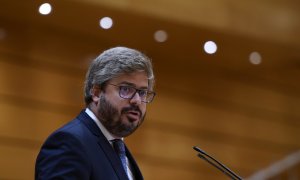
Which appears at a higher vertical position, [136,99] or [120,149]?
[136,99]

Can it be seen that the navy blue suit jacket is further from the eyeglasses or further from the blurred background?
the blurred background

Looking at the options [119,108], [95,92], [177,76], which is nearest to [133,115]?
[119,108]

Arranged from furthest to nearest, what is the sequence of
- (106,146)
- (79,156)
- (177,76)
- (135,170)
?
(177,76) → (135,170) → (106,146) → (79,156)

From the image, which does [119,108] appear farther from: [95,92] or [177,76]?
[177,76]

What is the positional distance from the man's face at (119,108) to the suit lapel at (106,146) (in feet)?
0.11

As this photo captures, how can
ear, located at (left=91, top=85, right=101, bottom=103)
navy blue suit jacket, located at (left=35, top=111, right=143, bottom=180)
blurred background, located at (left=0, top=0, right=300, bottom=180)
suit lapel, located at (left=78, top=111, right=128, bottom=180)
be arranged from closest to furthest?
navy blue suit jacket, located at (left=35, top=111, right=143, bottom=180) → suit lapel, located at (left=78, top=111, right=128, bottom=180) → ear, located at (left=91, top=85, right=101, bottom=103) → blurred background, located at (left=0, top=0, right=300, bottom=180)

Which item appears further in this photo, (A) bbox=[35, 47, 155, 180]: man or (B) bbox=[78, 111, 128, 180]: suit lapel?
(B) bbox=[78, 111, 128, 180]: suit lapel

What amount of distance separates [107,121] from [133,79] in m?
0.14

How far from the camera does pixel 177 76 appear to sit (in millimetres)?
5016

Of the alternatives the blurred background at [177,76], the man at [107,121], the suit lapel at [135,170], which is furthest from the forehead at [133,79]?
the blurred background at [177,76]

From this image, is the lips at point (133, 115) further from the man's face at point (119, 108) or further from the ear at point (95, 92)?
the ear at point (95, 92)

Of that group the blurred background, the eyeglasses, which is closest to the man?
the eyeglasses

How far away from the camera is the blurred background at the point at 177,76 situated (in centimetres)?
406

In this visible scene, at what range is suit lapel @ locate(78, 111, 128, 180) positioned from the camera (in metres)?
1.70
